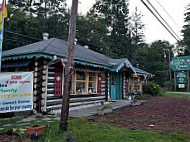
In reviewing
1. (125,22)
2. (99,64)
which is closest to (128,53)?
(125,22)

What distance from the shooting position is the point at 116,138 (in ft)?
15.9

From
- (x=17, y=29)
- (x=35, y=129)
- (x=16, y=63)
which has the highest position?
(x=17, y=29)

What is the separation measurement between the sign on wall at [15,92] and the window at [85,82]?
366cm

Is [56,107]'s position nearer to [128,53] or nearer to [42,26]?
[42,26]

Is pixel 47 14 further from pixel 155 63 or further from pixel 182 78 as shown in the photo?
pixel 155 63

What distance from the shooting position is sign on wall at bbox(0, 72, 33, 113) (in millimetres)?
6434

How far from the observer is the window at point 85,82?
1070 centimetres

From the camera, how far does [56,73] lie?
9.11 metres

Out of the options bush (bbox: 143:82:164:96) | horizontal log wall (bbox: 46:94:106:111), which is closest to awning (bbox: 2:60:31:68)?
horizontal log wall (bbox: 46:94:106:111)

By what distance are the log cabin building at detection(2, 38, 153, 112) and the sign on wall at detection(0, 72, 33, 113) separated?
114 cm

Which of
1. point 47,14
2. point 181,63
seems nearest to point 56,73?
point 181,63

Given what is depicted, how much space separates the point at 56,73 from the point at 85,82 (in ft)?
8.75

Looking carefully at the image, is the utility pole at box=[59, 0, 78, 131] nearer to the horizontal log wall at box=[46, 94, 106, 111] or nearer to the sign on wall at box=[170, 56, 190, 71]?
the horizontal log wall at box=[46, 94, 106, 111]

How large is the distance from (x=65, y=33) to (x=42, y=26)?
3729 millimetres
